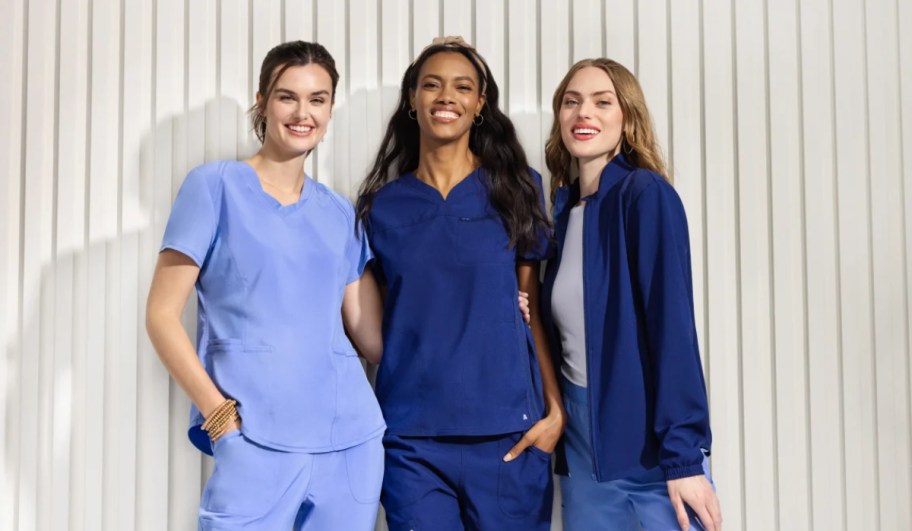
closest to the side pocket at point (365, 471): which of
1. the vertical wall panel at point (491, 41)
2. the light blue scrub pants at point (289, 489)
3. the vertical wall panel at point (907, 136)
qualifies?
the light blue scrub pants at point (289, 489)

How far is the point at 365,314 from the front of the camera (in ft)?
6.83

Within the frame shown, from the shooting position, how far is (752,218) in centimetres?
226

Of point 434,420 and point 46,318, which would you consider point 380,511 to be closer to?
point 434,420

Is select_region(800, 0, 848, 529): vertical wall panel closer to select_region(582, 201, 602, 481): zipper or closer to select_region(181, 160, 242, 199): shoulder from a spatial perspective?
select_region(582, 201, 602, 481): zipper

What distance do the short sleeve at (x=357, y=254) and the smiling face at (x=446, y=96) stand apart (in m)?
0.30

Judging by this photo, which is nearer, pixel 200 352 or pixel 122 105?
pixel 200 352

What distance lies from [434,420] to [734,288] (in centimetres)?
94

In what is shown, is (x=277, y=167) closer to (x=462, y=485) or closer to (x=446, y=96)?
(x=446, y=96)

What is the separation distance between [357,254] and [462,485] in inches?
24.2

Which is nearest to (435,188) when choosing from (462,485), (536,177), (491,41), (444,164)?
(444,164)

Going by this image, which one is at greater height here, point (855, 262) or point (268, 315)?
point (855, 262)

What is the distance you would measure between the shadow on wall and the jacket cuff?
0.89 meters

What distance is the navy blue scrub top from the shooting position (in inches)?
75.2

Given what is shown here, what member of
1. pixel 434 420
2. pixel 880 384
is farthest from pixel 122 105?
pixel 880 384
